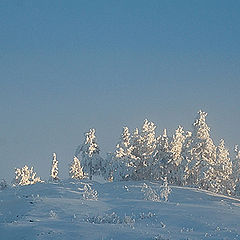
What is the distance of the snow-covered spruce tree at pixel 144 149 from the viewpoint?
67.9 metres

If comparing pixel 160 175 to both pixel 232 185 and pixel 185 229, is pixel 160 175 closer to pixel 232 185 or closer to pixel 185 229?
pixel 232 185

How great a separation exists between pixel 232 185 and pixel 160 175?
44.5ft

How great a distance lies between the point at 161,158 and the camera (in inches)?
2657

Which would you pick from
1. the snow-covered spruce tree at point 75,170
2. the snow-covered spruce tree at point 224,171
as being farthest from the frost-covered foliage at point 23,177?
the snow-covered spruce tree at point 224,171

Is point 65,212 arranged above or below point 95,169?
below

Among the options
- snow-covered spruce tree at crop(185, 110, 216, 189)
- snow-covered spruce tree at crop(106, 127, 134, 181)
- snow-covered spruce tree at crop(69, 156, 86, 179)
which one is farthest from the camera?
snow-covered spruce tree at crop(69, 156, 86, 179)

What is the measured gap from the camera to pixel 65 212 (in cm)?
2075

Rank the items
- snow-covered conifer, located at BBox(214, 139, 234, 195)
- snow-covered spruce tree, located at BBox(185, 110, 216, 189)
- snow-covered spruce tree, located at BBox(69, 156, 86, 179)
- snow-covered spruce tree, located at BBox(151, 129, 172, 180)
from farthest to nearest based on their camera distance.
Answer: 1. snow-covered spruce tree, located at BBox(69, 156, 86, 179)
2. snow-covered spruce tree, located at BBox(151, 129, 172, 180)
3. snow-covered conifer, located at BBox(214, 139, 234, 195)
4. snow-covered spruce tree, located at BBox(185, 110, 216, 189)

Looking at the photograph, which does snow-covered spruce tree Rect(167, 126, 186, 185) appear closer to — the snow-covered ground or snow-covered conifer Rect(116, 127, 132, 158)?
snow-covered conifer Rect(116, 127, 132, 158)

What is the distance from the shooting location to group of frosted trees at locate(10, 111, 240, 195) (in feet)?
196

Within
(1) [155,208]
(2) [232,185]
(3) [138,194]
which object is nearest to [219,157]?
(2) [232,185]

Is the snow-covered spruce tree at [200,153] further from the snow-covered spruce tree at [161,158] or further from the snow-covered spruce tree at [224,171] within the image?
the snow-covered spruce tree at [161,158]

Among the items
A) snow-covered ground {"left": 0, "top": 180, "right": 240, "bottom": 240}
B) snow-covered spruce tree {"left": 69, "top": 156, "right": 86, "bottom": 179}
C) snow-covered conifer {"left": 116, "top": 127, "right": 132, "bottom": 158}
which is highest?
snow-covered conifer {"left": 116, "top": 127, "right": 132, "bottom": 158}

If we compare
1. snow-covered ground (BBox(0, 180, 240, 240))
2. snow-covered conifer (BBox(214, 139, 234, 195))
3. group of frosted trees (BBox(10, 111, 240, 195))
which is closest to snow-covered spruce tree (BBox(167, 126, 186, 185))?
group of frosted trees (BBox(10, 111, 240, 195))
